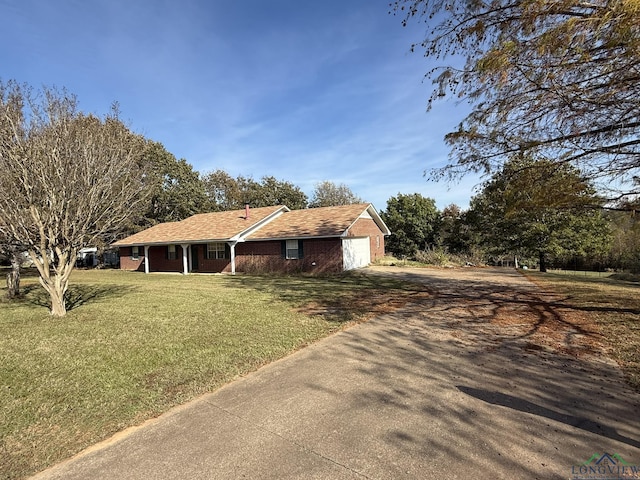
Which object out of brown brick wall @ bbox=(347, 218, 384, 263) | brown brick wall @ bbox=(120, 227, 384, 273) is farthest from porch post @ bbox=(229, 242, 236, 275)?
brown brick wall @ bbox=(347, 218, 384, 263)

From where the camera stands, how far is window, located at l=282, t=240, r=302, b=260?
19516mm

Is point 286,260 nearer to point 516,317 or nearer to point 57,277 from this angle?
point 57,277

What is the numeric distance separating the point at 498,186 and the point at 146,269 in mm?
23914

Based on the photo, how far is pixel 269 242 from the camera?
67.1 ft

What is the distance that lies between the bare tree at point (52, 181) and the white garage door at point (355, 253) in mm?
11724

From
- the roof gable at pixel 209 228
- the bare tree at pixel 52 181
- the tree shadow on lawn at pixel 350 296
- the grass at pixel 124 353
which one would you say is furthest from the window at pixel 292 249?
the bare tree at pixel 52 181

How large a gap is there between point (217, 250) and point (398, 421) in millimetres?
20058

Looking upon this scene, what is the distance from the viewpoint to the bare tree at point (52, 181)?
316 inches

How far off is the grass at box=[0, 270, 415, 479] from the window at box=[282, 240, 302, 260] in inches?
330

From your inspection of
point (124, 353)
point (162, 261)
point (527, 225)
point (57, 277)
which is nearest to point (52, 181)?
point (57, 277)

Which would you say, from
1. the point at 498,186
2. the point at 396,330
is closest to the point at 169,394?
the point at 396,330

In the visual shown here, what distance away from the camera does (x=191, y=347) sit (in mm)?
5859

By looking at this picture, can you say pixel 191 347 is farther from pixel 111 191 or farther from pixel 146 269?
pixel 146 269

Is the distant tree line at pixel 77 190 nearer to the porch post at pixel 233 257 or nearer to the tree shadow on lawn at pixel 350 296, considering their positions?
the tree shadow on lawn at pixel 350 296
